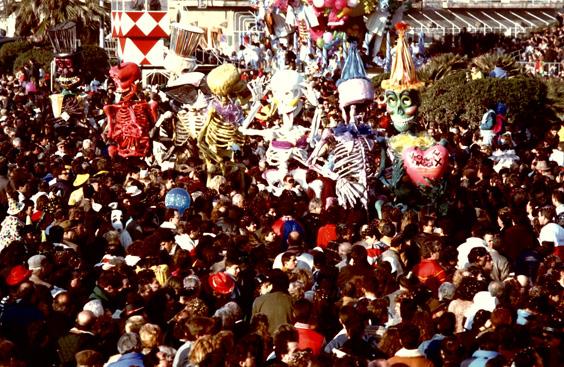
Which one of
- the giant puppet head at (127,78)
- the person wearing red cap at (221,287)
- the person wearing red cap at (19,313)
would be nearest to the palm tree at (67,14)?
the giant puppet head at (127,78)

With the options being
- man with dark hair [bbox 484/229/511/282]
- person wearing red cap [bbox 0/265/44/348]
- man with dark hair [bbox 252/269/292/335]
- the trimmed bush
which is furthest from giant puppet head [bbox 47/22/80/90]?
man with dark hair [bbox 252/269/292/335]

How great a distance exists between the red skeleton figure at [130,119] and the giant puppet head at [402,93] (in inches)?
150

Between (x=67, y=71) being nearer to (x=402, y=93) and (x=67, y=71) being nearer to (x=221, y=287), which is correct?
(x=402, y=93)

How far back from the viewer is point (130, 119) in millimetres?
18141

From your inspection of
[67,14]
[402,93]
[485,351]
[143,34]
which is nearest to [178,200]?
[402,93]

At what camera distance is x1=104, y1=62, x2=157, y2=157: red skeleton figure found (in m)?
18.1

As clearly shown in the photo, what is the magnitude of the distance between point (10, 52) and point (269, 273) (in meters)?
33.1

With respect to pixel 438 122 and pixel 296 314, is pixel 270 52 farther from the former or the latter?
pixel 296 314

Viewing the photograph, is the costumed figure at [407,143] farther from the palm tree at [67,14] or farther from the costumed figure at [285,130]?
the palm tree at [67,14]

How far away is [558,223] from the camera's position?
12.7 m

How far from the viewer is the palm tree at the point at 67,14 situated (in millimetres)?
46375

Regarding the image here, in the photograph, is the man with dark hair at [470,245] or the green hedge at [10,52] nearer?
the man with dark hair at [470,245]

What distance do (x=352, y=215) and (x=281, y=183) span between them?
2.89 metres

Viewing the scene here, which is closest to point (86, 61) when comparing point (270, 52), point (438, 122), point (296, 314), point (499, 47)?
point (270, 52)
